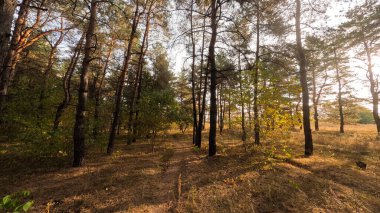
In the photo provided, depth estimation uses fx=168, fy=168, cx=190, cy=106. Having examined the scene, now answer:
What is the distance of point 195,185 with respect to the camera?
5.71 metres

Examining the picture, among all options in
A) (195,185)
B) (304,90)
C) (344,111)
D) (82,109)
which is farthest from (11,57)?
(344,111)

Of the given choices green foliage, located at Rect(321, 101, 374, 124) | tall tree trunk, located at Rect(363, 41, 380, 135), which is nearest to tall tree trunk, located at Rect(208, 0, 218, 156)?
tall tree trunk, located at Rect(363, 41, 380, 135)

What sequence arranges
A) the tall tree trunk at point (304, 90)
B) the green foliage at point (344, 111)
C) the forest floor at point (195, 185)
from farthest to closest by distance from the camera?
the green foliage at point (344, 111)
the tall tree trunk at point (304, 90)
the forest floor at point (195, 185)

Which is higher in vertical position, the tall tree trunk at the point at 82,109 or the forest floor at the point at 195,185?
the tall tree trunk at the point at 82,109

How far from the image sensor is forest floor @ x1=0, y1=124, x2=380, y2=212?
4.51m

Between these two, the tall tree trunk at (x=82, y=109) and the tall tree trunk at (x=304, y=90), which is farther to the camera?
the tall tree trunk at (x=304, y=90)

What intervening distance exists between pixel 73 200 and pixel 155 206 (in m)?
2.32

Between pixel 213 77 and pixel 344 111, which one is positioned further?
pixel 344 111

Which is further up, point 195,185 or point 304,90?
point 304,90

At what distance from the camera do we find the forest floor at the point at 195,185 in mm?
4508

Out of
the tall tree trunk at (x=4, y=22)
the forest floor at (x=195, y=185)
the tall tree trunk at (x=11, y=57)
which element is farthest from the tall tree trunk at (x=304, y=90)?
the tall tree trunk at (x=11, y=57)

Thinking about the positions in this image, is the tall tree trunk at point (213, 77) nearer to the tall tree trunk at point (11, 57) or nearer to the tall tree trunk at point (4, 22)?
the tall tree trunk at point (4, 22)

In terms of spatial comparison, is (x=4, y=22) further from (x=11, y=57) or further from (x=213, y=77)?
(x=213, y=77)

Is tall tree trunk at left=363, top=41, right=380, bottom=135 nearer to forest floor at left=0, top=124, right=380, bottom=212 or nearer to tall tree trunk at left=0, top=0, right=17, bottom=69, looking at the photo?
forest floor at left=0, top=124, right=380, bottom=212
